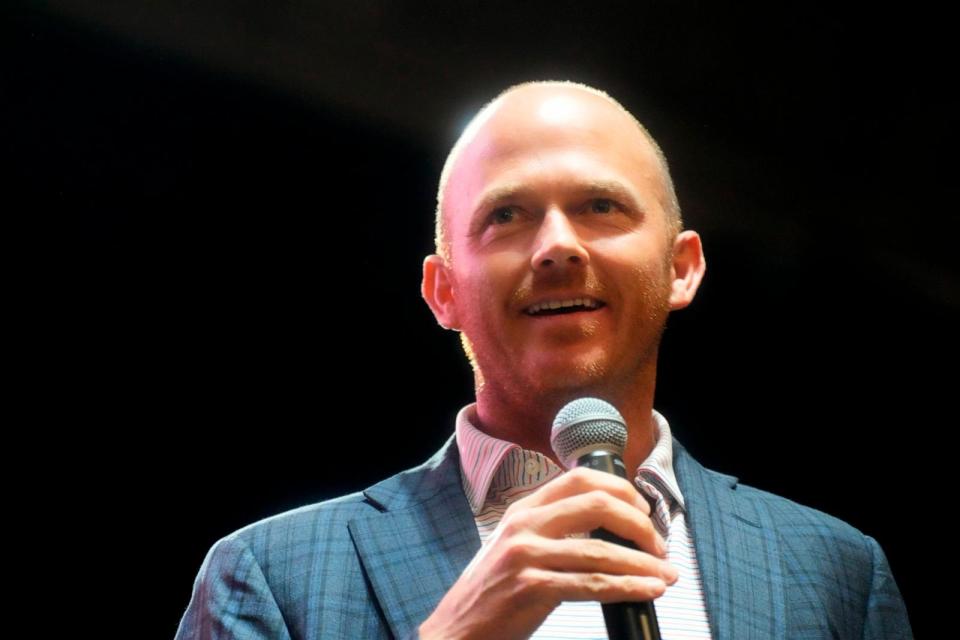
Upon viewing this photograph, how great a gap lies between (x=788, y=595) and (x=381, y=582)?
70cm

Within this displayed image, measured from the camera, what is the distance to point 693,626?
5.48 feet

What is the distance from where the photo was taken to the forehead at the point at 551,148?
192cm

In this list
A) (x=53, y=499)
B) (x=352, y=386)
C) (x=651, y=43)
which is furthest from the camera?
(x=651, y=43)

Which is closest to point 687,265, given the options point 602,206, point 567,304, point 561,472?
point 602,206

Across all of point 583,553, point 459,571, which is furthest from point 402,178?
point 583,553

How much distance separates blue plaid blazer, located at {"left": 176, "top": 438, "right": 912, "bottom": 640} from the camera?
1.61 meters

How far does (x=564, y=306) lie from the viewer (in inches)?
70.9

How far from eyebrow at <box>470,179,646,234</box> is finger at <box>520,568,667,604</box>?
2.73 feet

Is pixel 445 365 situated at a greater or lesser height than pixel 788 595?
greater

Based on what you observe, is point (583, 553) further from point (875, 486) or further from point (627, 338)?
point (875, 486)

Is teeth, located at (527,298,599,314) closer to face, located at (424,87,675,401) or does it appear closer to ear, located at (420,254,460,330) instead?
face, located at (424,87,675,401)

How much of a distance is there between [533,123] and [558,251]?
1.09 feet

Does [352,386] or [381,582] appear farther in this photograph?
[352,386]

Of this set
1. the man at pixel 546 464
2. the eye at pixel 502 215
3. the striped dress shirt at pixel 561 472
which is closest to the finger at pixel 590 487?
the man at pixel 546 464
